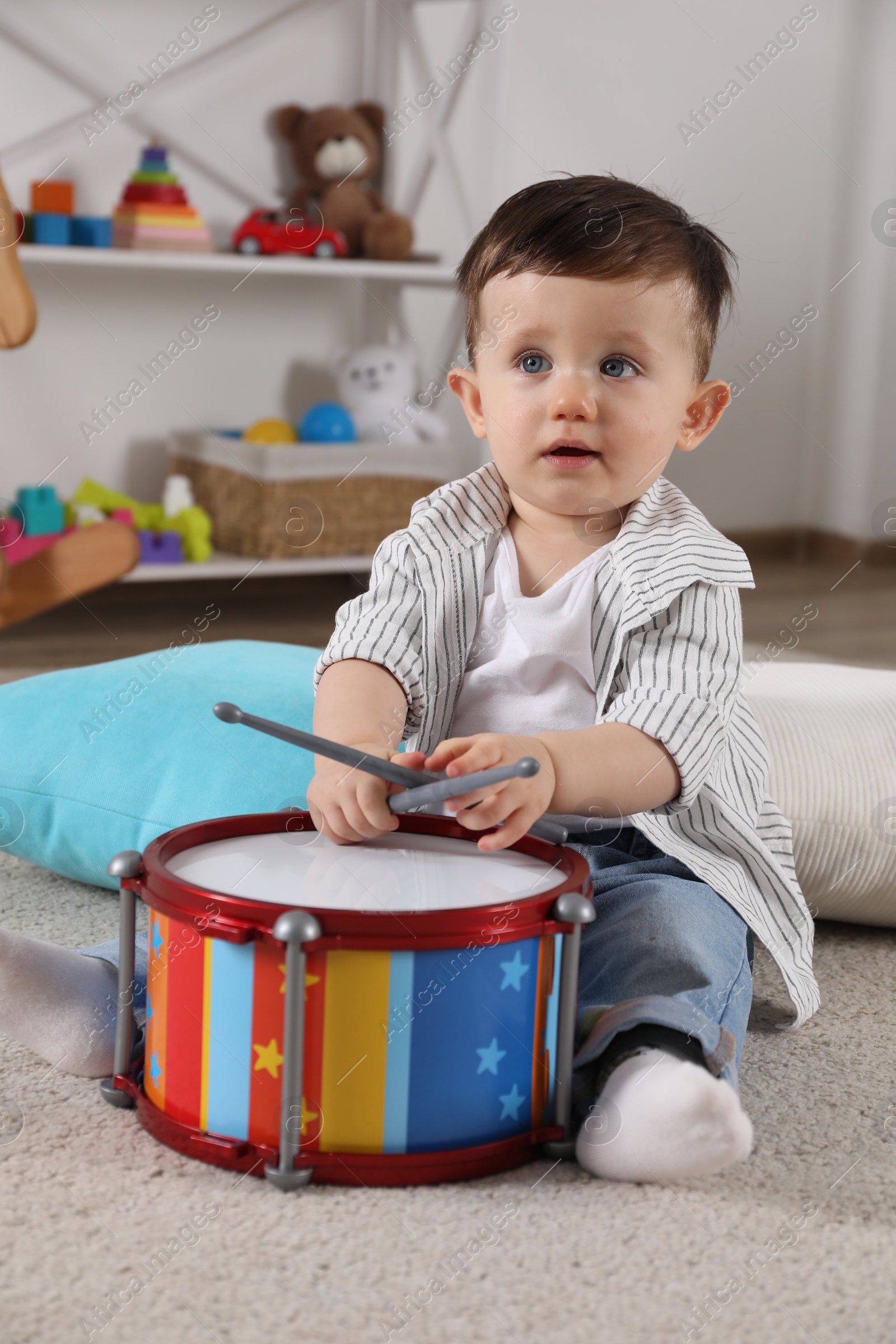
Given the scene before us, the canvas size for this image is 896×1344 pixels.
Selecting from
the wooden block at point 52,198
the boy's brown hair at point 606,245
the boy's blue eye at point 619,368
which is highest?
the wooden block at point 52,198

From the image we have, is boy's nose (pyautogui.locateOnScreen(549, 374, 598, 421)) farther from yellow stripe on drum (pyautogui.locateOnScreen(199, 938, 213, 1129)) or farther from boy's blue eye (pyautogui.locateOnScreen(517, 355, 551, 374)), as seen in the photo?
yellow stripe on drum (pyautogui.locateOnScreen(199, 938, 213, 1129))

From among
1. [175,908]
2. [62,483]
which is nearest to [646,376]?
[175,908]

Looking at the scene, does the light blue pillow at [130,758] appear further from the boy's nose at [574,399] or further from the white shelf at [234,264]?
the white shelf at [234,264]

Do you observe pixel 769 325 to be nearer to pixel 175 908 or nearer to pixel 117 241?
pixel 117 241

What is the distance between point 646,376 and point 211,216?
1.62 meters

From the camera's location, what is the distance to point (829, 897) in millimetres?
1007

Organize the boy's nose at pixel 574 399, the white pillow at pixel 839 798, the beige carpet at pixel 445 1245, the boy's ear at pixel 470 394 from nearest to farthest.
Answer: the beige carpet at pixel 445 1245, the boy's nose at pixel 574 399, the boy's ear at pixel 470 394, the white pillow at pixel 839 798

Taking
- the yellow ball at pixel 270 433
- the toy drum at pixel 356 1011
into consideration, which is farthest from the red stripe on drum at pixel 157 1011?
the yellow ball at pixel 270 433

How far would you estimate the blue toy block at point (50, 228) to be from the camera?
75.4 inches

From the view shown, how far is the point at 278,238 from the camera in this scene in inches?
81.7

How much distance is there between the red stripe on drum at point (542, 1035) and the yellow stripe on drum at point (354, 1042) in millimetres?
80

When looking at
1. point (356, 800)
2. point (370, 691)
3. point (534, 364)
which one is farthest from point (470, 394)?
point (356, 800)

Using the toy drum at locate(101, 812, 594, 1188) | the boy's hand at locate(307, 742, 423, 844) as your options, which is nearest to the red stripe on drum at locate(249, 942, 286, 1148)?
the toy drum at locate(101, 812, 594, 1188)

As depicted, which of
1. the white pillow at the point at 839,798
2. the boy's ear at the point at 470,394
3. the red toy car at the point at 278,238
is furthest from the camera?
the red toy car at the point at 278,238
